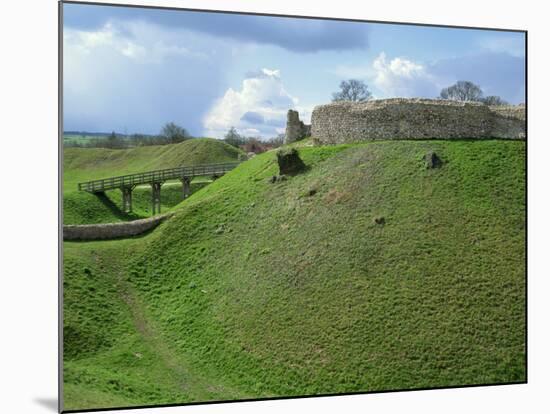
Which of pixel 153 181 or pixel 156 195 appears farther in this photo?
pixel 156 195

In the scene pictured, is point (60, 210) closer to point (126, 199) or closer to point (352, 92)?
point (126, 199)

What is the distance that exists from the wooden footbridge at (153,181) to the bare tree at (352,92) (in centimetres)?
668

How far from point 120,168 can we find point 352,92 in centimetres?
956

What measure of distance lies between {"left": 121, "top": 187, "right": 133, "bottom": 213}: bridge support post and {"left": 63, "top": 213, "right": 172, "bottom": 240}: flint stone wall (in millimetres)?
1325

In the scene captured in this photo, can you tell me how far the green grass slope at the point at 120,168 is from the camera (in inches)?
828

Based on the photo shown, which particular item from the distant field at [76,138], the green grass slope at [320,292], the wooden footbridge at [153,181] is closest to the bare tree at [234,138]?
the wooden footbridge at [153,181]

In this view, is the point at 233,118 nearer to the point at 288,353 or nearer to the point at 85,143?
the point at 85,143

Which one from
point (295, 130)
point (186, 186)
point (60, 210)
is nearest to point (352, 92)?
point (295, 130)

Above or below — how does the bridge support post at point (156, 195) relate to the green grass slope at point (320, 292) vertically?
above

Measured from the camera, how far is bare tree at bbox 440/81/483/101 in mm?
22423

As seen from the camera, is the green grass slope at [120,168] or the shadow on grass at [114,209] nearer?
the green grass slope at [120,168]

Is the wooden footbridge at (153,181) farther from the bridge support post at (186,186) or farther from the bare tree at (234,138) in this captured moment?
the bare tree at (234,138)

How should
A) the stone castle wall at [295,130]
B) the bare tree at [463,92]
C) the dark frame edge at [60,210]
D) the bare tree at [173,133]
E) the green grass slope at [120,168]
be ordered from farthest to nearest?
the bare tree at [173,133]
the stone castle wall at [295,130]
the bare tree at [463,92]
the green grass slope at [120,168]
the dark frame edge at [60,210]

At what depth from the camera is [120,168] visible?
25.8m
